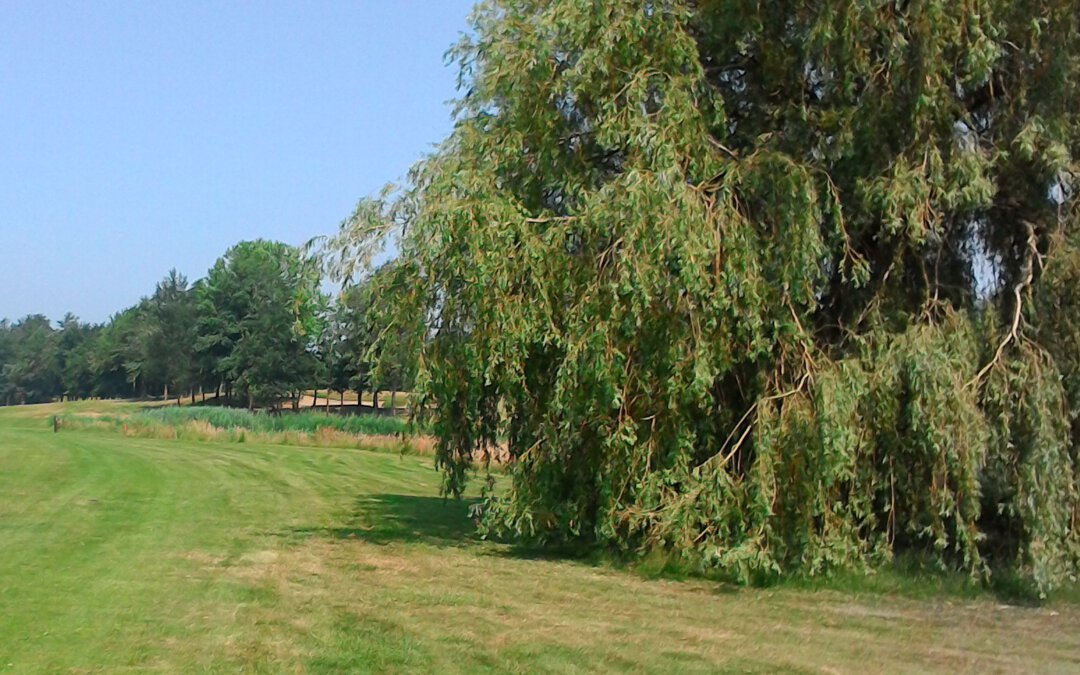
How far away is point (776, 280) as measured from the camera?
11969 mm

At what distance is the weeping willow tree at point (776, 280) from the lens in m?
11.2

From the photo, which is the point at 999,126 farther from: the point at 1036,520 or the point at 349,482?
the point at 349,482

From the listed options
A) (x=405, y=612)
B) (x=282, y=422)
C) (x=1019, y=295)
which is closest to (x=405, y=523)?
(x=405, y=612)

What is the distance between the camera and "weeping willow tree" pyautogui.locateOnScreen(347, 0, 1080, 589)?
36.9ft

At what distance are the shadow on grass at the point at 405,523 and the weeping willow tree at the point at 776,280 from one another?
2.42m

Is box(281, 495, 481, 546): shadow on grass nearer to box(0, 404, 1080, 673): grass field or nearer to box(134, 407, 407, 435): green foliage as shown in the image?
box(0, 404, 1080, 673): grass field

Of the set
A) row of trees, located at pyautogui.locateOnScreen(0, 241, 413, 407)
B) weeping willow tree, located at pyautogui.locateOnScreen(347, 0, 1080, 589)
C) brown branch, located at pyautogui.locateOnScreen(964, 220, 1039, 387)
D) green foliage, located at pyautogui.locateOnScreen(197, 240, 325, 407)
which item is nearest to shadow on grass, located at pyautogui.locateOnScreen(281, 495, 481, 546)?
weeping willow tree, located at pyautogui.locateOnScreen(347, 0, 1080, 589)

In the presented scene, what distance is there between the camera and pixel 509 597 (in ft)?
34.2

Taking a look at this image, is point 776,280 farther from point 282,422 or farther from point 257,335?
point 257,335

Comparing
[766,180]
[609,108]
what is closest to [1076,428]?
[766,180]

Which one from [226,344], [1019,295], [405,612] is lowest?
[405,612]

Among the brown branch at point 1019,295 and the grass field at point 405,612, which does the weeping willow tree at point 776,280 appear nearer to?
the brown branch at point 1019,295

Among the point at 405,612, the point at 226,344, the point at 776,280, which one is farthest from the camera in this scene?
the point at 226,344

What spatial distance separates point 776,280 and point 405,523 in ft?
26.1
